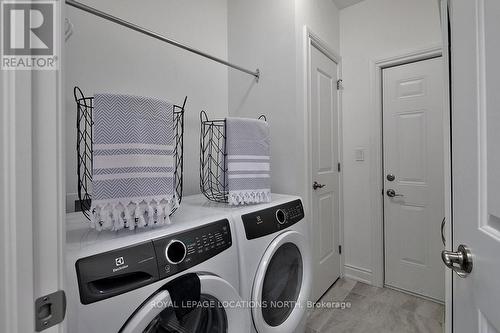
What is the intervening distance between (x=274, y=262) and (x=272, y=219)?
0.23 meters

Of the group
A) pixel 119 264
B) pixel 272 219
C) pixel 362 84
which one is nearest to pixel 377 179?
pixel 362 84

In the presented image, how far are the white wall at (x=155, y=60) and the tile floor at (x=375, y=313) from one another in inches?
54.5

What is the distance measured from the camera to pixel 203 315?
90 centimetres

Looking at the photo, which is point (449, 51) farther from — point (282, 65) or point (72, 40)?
point (72, 40)

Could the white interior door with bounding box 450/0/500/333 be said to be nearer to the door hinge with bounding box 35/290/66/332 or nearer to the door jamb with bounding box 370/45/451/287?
the door hinge with bounding box 35/290/66/332

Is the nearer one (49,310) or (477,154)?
(49,310)

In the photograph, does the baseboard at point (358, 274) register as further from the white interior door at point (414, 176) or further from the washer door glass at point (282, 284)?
the washer door glass at point (282, 284)

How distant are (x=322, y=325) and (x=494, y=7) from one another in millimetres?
1902

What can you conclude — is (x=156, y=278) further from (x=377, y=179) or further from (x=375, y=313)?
(x=377, y=179)

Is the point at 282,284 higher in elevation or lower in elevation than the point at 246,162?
lower

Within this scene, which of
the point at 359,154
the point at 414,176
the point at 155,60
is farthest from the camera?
the point at 359,154

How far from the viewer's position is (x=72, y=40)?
3.89 feet

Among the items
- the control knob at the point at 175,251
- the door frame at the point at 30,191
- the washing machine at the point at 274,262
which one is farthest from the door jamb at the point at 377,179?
the door frame at the point at 30,191

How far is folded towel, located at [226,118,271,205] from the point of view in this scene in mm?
1181
